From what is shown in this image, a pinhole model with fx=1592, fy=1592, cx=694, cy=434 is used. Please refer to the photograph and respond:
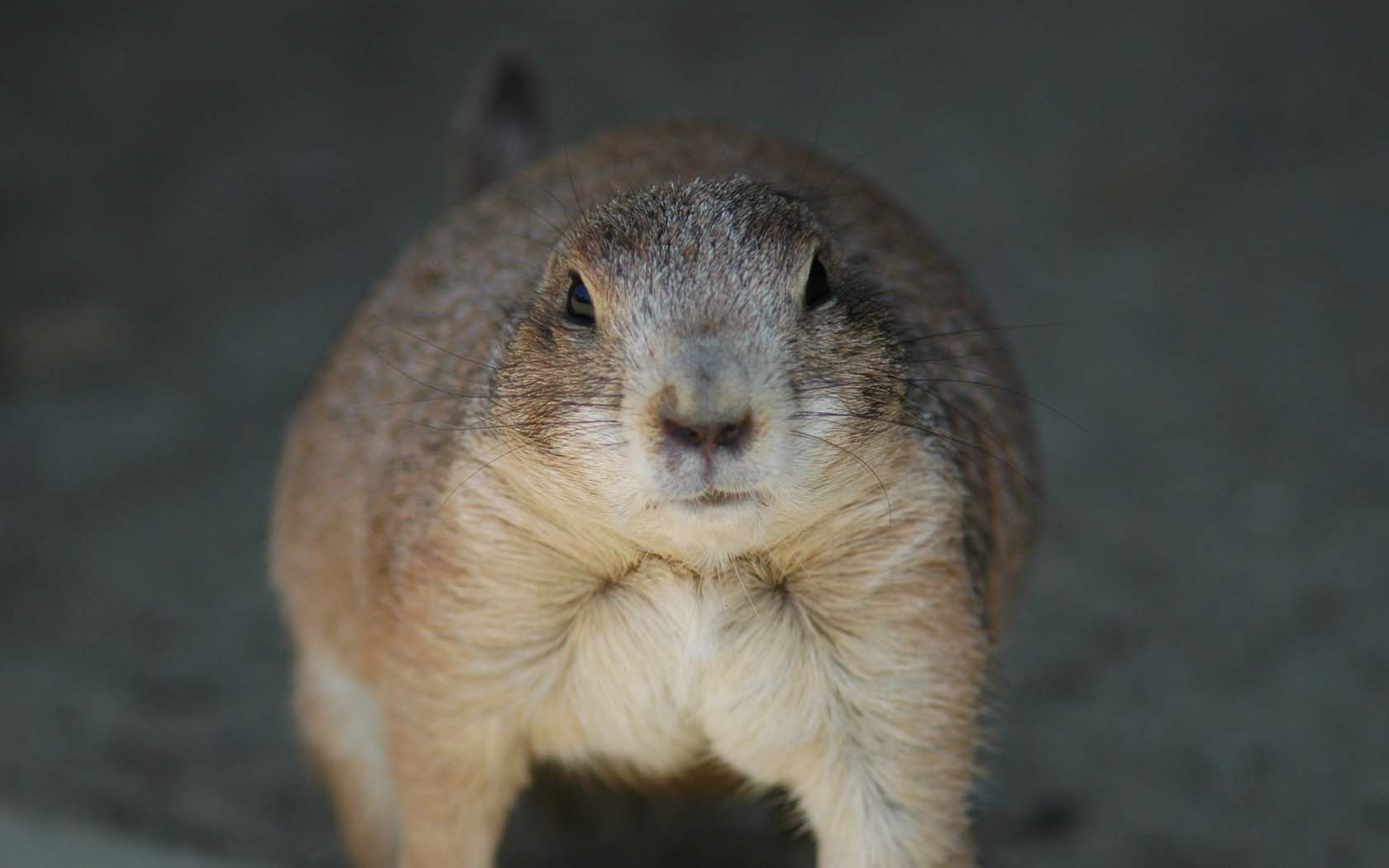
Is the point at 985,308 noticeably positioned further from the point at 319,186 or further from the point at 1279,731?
the point at 319,186

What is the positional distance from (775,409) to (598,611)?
828mm

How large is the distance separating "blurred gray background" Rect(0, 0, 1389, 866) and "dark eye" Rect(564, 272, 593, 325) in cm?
165

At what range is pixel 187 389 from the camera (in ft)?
27.1

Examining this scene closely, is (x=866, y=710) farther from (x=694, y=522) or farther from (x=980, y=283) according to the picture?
(x=980, y=283)

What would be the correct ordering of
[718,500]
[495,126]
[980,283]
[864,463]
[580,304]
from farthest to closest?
[980,283] < [495,126] < [580,304] < [864,463] < [718,500]

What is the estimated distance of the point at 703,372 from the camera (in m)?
2.96

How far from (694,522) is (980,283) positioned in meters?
5.81

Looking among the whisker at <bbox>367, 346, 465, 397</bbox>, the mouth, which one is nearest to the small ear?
the whisker at <bbox>367, 346, 465, 397</bbox>

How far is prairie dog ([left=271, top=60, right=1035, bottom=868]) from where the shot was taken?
313cm

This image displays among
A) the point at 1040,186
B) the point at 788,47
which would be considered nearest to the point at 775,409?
the point at 1040,186

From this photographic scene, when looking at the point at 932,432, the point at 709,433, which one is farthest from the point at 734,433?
the point at 932,432

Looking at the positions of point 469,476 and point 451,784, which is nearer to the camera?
point 469,476

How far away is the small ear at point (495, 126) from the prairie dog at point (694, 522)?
3.37 feet

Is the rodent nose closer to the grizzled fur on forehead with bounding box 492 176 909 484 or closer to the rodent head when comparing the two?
the rodent head
